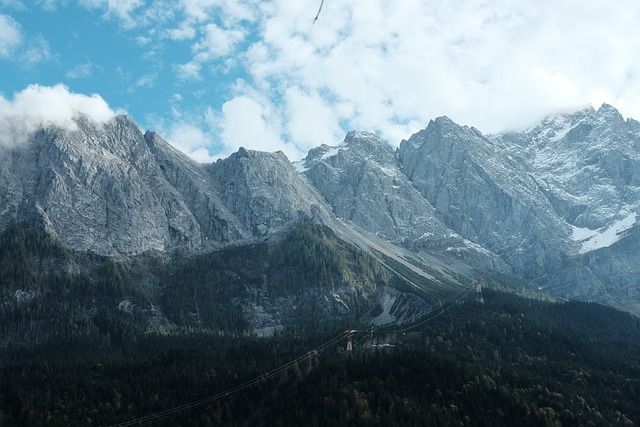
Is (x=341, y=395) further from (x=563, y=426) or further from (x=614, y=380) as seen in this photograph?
(x=614, y=380)

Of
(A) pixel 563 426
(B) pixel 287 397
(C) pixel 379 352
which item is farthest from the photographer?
(C) pixel 379 352

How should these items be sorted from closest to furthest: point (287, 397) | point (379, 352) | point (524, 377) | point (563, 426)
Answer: point (563, 426) < point (287, 397) < point (524, 377) < point (379, 352)

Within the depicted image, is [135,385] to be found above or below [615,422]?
above

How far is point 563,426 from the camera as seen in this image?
15625 centimetres

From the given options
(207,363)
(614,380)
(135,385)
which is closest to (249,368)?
(207,363)

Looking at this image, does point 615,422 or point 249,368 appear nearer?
point 615,422

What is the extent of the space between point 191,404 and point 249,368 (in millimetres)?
23379

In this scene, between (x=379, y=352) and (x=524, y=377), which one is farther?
(x=379, y=352)

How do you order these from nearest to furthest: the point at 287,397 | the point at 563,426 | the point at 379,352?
the point at 563,426
the point at 287,397
the point at 379,352

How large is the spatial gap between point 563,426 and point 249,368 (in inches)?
3148

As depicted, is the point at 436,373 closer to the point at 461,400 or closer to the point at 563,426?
the point at 461,400

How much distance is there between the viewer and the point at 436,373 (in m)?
176

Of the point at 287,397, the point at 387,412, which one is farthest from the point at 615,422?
the point at 287,397

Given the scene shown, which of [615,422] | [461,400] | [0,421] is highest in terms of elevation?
[0,421]
